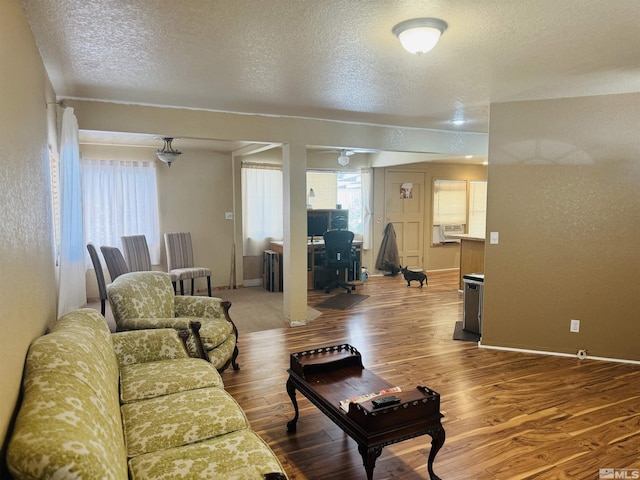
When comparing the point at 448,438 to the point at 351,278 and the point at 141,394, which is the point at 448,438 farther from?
the point at 351,278

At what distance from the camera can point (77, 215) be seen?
3.19 metres

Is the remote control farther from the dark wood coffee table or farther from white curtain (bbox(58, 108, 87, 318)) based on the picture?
white curtain (bbox(58, 108, 87, 318))

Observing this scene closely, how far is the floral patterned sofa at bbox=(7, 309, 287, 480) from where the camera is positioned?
123 cm

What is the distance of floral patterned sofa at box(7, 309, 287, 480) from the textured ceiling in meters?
1.63

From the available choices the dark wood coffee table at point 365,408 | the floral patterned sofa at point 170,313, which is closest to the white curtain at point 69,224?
the floral patterned sofa at point 170,313

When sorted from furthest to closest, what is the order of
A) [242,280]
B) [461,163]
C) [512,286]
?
1. [461,163]
2. [242,280]
3. [512,286]

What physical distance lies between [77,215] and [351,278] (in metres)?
5.26

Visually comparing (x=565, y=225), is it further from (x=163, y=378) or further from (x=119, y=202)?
(x=119, y=202)

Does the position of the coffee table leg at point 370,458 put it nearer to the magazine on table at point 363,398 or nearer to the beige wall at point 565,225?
the magazine on table at point 363,398

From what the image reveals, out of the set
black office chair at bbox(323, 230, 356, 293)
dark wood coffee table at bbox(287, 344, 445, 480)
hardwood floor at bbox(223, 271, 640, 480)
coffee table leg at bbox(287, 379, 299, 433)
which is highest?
black office chair at bbox(323, 230, 356, 293)

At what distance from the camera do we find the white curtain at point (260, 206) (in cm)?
719

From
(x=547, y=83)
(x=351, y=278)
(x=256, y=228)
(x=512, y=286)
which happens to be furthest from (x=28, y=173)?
(x=351, y=278)

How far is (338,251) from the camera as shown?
691 cm

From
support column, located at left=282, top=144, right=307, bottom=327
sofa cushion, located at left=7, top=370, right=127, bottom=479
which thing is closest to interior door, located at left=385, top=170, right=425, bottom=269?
support column, located at left=282, top=144, right=307, bottom=327
